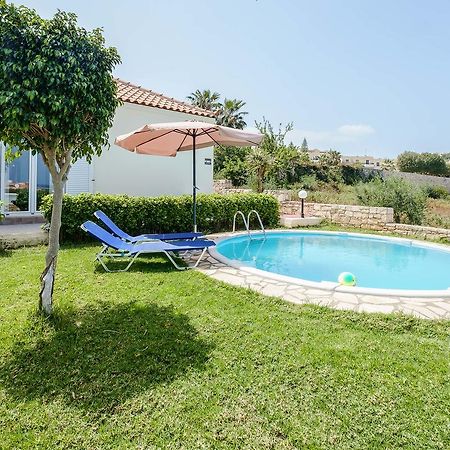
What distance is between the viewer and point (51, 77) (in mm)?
4086

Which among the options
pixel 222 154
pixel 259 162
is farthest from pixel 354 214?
pixel 222 154

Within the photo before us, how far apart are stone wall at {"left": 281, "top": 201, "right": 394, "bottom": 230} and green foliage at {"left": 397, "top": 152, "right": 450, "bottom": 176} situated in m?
49.2

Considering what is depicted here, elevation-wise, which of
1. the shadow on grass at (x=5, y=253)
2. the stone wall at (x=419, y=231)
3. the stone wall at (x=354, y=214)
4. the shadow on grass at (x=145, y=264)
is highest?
the stone wall at (x=354, y=214)

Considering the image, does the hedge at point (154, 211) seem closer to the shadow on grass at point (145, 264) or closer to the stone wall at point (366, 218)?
the shadow on grass at point (145, 264)

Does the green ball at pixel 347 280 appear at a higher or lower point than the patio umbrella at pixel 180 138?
lower

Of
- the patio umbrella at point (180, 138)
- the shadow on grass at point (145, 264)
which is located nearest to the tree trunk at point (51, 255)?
the shadow on grass at point (145, 264)

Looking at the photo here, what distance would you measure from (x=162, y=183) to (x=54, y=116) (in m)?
12.6

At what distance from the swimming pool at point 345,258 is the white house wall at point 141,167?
5571 mm

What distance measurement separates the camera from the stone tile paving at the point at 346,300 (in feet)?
18.6

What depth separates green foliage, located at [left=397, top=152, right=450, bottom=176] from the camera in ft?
190

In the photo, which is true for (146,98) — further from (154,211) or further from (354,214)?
(354,214)

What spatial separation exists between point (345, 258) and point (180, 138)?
682cm

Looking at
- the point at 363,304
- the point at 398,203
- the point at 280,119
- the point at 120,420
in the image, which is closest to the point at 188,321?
the point at 120,420

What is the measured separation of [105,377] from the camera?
3863 mm
